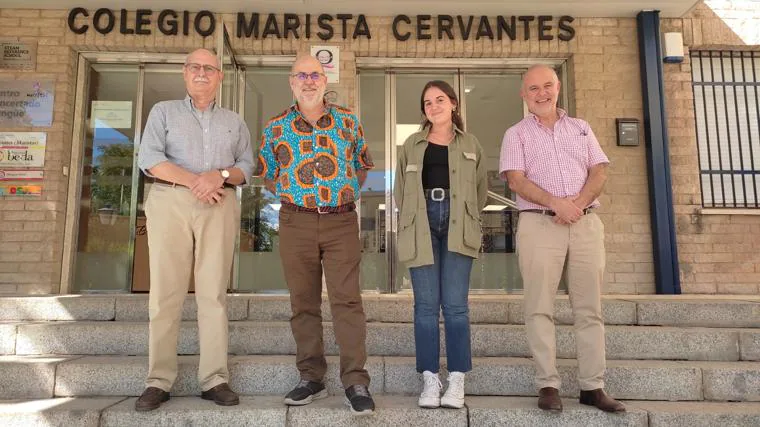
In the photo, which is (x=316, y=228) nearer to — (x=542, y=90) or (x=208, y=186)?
(x=208, y=186)

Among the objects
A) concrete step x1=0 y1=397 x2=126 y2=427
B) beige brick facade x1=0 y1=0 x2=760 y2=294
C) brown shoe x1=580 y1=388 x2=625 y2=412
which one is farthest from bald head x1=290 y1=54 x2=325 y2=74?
beige brick facade x1=0 y1=0 x2=760 y2=294

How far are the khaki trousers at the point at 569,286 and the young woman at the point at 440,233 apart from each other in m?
0.33

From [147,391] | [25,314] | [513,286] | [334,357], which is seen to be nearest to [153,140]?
[147,391]

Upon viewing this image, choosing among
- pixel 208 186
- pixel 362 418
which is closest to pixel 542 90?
pixel 208 186

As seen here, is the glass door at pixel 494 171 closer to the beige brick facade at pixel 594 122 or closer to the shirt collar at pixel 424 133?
the beige brick facade at pixel 594 122

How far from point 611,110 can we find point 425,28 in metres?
2.24

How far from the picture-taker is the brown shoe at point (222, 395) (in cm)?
267

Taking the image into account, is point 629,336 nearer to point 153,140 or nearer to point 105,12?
point 153,140

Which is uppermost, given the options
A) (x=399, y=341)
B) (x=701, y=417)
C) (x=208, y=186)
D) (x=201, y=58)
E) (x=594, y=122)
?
(x=594, y=122)

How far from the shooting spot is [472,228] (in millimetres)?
2637

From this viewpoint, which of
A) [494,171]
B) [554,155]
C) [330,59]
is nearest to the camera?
[554,155]

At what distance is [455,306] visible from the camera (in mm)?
2613

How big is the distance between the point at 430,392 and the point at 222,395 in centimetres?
109

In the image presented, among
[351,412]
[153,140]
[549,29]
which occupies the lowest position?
[351,412]
